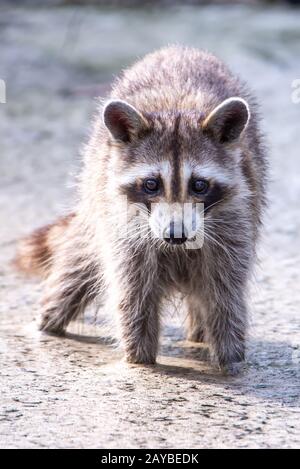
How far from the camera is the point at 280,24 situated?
14594mm

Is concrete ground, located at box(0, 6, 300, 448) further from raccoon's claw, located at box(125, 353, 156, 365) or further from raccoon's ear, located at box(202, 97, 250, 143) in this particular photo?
raccoon's ear, located at box(202, 97, 250, 143)

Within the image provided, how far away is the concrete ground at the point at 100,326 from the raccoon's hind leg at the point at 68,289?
121 millimetres

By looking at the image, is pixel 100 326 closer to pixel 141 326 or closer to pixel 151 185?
pixel 141 326

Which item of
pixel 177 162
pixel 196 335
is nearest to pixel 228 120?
pixel 177 162

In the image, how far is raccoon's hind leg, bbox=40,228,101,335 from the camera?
20.3 feet

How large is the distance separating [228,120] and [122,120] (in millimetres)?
532

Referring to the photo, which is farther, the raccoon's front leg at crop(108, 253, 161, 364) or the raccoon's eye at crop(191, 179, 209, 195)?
the raccoon's front leg at crop(108, 253, 161, 364)

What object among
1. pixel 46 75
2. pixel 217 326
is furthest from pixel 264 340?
pixel 46 75

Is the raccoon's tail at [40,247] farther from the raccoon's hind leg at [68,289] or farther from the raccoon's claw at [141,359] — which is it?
the raccoon's claw at [141,359]

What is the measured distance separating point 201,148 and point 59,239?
4.92 feet

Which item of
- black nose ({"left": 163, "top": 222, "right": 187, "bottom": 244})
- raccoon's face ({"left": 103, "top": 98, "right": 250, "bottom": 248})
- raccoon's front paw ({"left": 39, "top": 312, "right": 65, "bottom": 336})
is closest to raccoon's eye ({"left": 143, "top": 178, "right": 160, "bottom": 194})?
raccoon's face ({"left": 103, "top": 98, "right": 250, "bottom": 248})

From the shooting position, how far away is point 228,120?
534 cm

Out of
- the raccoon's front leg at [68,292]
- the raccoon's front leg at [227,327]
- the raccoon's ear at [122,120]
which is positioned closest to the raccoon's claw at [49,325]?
the raccoon's front leg at [68,292]
